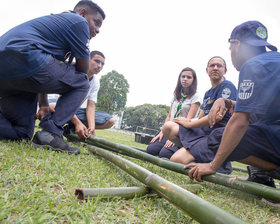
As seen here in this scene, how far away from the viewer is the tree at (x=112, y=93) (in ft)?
119

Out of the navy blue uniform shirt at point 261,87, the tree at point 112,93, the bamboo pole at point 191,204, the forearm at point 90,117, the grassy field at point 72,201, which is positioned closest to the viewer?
the bamboo pole at point 191,204

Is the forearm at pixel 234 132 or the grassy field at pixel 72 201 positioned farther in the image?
the forearm at pixel 234 132

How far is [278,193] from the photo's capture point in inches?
52.4

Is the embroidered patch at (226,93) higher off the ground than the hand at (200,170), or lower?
higher

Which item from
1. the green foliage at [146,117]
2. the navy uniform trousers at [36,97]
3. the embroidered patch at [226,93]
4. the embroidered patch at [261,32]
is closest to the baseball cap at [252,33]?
the embroidered patch at [261,32]

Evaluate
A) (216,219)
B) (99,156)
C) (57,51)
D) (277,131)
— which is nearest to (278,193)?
(277,131)

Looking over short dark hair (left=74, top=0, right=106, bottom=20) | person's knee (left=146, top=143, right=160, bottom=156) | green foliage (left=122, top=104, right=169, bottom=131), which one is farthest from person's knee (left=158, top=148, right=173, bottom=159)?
green foliage (left=122, top=104, right=169, bottom=131)

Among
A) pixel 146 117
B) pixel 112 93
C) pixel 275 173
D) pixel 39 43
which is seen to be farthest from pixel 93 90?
pixel 146 117

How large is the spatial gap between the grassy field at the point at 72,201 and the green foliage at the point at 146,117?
44.1 metres

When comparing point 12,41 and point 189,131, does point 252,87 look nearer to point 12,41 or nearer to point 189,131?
point 189,131

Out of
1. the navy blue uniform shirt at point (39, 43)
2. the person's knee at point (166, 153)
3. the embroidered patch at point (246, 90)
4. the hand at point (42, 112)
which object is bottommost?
the person's knee at point (166, 153)

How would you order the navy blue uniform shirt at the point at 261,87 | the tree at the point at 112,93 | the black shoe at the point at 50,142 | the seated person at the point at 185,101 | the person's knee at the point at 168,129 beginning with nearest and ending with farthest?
the navy blue uniform shirt at the point at 261,87 < the black shoe at the point at 50,142 < the person's knee at the point at 168,129 < the seated person at the point at 185,101 < the tree at the point at 112,93

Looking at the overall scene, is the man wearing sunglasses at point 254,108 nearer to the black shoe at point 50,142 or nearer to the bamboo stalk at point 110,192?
the bamboo stalk at point 110,192

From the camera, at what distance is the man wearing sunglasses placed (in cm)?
140
